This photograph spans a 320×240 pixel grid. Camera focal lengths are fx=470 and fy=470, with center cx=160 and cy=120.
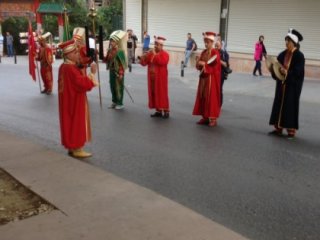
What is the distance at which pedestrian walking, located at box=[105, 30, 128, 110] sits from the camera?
Answer: 37.1 ft

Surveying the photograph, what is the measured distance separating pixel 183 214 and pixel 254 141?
4.17m

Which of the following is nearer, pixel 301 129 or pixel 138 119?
pixel 301 129

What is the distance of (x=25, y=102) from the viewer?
1273 cm

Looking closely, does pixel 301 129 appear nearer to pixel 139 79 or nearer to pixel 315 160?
A: pixel 315 160

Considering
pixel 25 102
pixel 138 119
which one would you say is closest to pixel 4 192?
pixel 138 119

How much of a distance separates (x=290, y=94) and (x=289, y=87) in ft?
0.42

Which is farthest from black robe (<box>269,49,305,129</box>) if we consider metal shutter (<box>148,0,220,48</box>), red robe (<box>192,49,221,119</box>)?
metal shutter (<box>148,0,220,48</box>)

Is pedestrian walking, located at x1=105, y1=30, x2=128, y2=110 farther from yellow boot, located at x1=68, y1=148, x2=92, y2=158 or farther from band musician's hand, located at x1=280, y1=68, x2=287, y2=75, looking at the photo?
yellow boot, located at x1=68, y1=148, x2=92, y2=158

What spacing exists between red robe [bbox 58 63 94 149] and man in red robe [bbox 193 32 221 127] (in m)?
3.40

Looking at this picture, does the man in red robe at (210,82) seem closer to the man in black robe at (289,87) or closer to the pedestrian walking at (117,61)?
the man in black robe at (289,87)

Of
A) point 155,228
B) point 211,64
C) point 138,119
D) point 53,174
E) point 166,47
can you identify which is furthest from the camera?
point 166,47

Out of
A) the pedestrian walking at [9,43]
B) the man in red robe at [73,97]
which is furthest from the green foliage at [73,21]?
the man in red robe at [73,97]

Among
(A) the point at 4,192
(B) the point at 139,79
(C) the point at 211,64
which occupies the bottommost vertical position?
(B) the point at 139,79

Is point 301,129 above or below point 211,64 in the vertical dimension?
below
